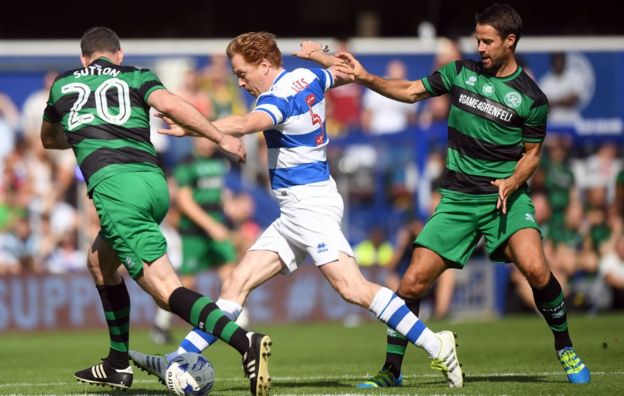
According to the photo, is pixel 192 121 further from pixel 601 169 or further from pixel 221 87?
pixel 601 169

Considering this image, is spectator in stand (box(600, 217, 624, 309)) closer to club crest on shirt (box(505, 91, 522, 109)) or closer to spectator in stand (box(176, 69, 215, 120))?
spectator in stand (box(176, 69, 215, 120))

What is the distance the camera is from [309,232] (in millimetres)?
8898

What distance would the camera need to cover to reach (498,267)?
1858 cm

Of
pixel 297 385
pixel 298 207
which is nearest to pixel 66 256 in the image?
pixel 297 385

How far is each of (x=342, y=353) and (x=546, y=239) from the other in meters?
6.98

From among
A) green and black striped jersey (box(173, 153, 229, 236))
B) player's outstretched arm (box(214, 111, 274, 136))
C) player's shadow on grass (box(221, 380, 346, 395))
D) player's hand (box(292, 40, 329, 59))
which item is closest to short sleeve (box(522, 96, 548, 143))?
player's hand (box(292, 40, 329, 59))

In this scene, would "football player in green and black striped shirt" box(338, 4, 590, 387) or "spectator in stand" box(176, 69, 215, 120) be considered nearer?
"football player in green and black striped shirt" box(338, 4, 590, 387)

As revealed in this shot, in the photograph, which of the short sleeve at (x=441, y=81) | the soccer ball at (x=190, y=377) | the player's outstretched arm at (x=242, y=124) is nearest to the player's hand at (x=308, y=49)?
the short sleeve at (x=441, y=81)

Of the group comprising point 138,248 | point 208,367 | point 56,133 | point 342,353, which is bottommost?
point 342,353

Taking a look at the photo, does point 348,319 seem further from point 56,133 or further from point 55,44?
point 56,133

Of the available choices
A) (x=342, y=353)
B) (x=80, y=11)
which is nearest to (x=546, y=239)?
(x=342, y=353)

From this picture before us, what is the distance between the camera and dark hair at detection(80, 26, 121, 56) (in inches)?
339

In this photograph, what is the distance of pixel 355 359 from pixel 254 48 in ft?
13.8

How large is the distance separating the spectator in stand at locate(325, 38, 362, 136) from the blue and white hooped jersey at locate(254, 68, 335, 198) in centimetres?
1044
